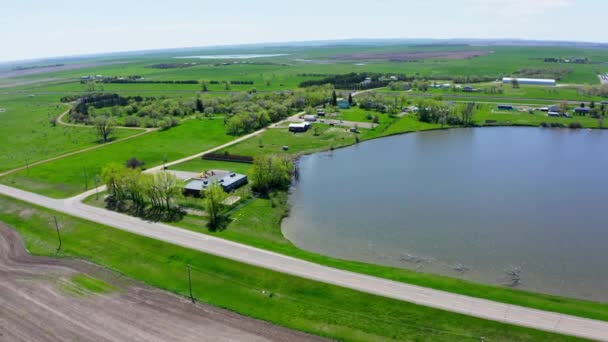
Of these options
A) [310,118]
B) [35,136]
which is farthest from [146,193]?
[35,136]

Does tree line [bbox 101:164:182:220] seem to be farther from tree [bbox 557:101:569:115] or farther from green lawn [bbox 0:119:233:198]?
tree [bbox 557:101:569:115]

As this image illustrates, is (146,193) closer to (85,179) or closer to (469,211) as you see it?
(85,179)

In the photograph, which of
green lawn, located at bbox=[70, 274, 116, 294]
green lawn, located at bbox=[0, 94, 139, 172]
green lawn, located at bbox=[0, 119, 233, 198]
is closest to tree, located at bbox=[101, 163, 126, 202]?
green lawn, located at bbox=[0, 119, 233, 198]

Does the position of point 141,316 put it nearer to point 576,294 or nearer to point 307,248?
point 307,248

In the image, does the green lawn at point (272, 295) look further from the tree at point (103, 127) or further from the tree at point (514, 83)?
the tree at point (514, 83)

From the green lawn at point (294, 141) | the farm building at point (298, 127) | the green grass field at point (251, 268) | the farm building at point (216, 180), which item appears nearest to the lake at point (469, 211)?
the green grass field at point (251, 268)

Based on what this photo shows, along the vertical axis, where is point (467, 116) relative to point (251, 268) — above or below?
above
